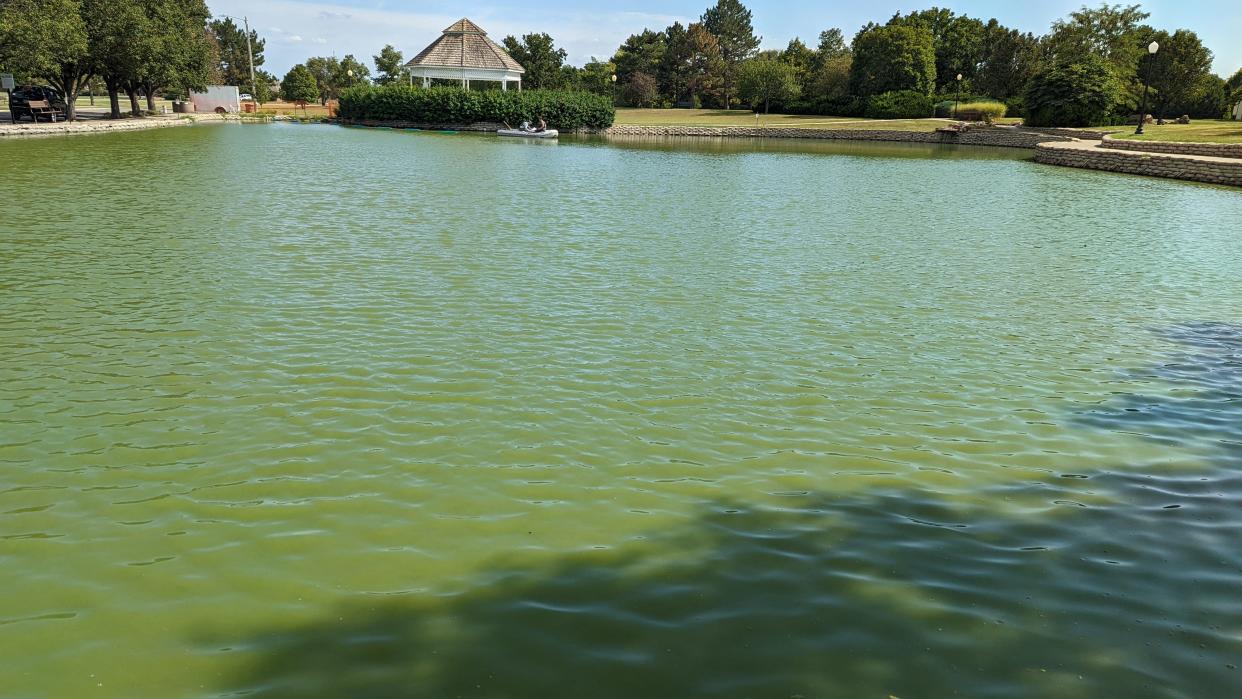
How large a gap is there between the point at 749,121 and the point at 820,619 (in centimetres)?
7381

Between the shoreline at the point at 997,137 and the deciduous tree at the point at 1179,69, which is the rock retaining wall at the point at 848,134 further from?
the deciduous tree at the point at 1179,69

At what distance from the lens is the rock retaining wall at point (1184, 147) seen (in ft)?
108

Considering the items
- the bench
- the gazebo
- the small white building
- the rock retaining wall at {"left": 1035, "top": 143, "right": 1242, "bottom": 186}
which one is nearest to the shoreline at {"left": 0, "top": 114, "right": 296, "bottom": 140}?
the bench

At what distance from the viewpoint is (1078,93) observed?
53.4 metres

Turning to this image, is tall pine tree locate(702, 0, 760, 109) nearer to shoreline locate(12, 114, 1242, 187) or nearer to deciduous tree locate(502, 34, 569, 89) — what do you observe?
deciduous tree locate(502, 34, 569, 89)

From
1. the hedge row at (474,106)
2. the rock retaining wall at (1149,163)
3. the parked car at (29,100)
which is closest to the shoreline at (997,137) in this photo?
the rock retaining wall at (1149,163)

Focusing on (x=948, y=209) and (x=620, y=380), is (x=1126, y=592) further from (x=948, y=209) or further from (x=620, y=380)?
(x=948, y=209)

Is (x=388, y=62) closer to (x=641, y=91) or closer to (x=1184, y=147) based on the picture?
(x=641, y=91)

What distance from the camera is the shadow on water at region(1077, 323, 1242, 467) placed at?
21.2 feet

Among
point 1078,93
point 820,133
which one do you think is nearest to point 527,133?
point 820,133

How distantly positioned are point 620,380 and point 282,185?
17.1 m

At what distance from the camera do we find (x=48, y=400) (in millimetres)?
6496

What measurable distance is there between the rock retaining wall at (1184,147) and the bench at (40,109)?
54686mm

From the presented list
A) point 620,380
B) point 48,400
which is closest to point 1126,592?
point 620,380
